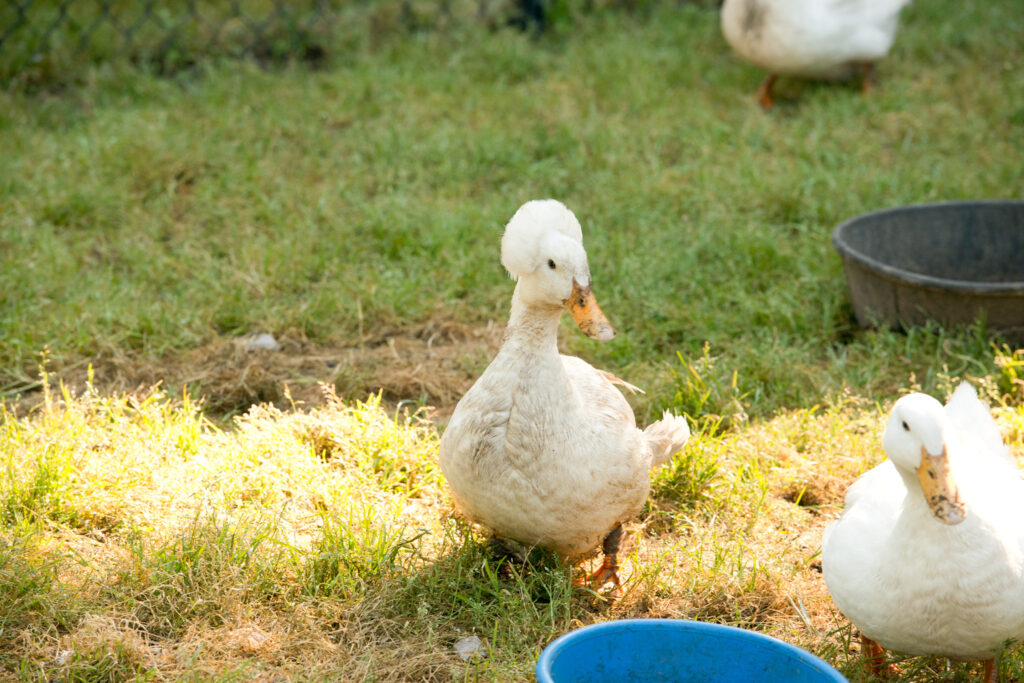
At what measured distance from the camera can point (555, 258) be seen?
2451 millimetres

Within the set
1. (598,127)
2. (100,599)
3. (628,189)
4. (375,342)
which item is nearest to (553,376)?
(100,599)

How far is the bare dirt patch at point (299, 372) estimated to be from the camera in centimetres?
369

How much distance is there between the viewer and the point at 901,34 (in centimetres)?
696

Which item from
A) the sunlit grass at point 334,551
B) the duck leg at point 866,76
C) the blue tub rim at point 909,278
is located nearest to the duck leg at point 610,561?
the sunlit grass at point 334,551

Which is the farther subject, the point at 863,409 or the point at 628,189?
the point at 628,189

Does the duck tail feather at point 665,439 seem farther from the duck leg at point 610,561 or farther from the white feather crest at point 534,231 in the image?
the white feather crest at point 534,231

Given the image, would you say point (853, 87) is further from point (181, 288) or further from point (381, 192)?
point (181, 288)

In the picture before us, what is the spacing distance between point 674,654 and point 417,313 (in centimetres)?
221

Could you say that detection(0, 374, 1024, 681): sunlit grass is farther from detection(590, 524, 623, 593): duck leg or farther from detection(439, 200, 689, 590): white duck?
detection(439, 200, 689, 590): white duck

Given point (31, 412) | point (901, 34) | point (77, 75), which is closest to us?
point (31, 412)

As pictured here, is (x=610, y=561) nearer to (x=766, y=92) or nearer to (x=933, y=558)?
(x=933, y=558)

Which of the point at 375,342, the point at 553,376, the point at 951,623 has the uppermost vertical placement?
the point at 553,376

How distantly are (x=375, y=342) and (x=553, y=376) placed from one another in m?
1.60

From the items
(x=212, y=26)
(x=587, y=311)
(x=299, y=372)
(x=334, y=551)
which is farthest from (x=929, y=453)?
(x=212, y=26)
